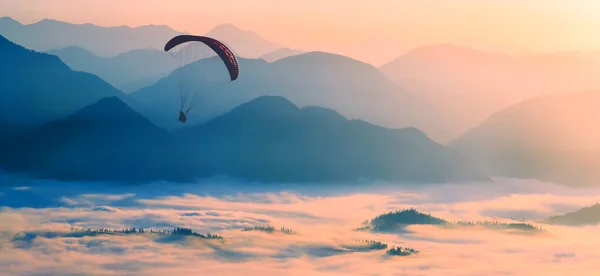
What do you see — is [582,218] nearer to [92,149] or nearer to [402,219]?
[402,219]

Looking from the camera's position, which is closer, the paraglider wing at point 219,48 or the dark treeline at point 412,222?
the paraglider wing at point 219,48

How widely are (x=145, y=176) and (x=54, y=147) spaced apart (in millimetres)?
26953

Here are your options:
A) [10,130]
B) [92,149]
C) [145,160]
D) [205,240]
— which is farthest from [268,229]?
[10,130]

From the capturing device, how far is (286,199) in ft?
527

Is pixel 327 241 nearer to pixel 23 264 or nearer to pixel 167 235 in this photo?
pixel 167 235

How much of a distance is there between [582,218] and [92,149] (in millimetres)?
120241

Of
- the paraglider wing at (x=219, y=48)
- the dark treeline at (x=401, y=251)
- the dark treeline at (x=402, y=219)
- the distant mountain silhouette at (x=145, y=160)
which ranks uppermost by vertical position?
the distant mountain silhouette at (x=145, y=160)

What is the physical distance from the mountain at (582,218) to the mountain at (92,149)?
323 feet

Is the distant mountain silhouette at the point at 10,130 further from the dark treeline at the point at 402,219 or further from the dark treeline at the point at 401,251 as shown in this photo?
the dark treeline at the point at 401,251

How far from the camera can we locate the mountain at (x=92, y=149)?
180m

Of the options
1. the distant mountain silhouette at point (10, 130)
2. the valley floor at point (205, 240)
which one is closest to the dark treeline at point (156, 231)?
the valley floor at point (205, 240)

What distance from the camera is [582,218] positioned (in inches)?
4498

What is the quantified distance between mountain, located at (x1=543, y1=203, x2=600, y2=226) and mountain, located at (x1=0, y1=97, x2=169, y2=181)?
9854 cm

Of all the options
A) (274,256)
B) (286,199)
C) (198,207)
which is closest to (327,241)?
(274,256)
